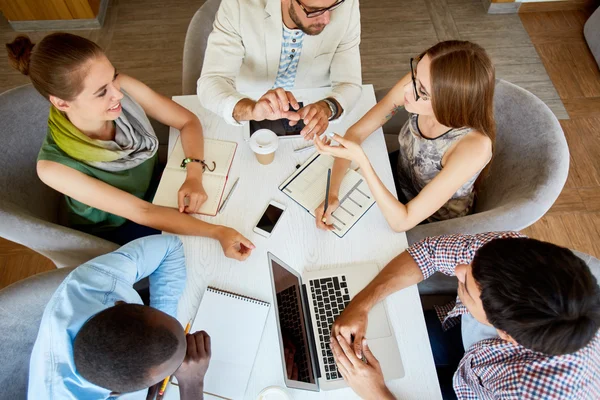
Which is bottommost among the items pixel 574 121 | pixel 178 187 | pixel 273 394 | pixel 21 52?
pixel 574 121

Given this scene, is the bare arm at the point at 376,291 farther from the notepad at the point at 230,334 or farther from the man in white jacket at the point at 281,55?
the man in white jacket at the point at 281,55

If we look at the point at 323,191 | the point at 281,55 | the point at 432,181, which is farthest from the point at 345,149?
the point at 281,55

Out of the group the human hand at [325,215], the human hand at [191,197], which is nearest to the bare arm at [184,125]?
the human hand at [191,197]

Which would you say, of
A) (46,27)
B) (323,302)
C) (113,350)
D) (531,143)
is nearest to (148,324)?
(113,350)

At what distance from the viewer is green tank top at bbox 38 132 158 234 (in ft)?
4.75

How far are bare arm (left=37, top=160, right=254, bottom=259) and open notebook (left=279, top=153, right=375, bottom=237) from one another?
0.26 meters

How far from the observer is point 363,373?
3.61 feet

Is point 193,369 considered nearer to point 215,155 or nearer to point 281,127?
point 215,155

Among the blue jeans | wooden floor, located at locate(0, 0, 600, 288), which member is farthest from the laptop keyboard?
wooden floor, located at locate(0, 0, 600, 288)

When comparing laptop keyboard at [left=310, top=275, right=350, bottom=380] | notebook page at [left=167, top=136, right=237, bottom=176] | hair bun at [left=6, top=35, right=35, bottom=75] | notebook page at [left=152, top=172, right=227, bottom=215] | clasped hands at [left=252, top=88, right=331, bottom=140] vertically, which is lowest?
laptop keyboard at [left=310, top=275, right=350, bottom=380]

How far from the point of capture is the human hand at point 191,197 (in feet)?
4.66

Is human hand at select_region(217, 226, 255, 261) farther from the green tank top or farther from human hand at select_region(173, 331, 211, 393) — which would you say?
the green tank top

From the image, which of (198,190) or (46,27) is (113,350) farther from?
(46,27)

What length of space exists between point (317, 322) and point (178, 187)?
0.69 metres
